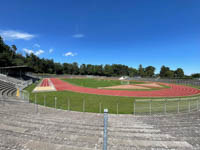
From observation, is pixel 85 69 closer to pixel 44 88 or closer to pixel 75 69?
pixel 75 69

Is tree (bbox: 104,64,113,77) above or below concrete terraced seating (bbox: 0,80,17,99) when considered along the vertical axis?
above

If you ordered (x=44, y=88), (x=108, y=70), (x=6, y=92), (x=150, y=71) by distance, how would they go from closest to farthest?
(x=6, y=92) → (x=44, y=88) → (x=108, y=70) → (x=150, y=71)

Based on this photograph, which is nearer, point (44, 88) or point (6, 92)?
point (6, 92)

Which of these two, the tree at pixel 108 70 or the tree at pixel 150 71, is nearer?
the tree at pixel 108 70

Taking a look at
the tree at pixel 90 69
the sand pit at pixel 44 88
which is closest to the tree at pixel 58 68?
the tree at pixel 90 69

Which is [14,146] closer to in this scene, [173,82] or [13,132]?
[13,132]

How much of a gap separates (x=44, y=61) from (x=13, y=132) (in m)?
112

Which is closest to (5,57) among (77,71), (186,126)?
(186,126)

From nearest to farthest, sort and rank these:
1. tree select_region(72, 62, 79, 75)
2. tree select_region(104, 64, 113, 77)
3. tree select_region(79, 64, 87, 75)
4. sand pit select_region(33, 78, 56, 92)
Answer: sand pit select_region(33, 78, 56, 92) → tree select_region(72, 62, 79, 75) → tree select_region(79, 64, 87, 75) → tree select_region(104, 64, 113, 77)

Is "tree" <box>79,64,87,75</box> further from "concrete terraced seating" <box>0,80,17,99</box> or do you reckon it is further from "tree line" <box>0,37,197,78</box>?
"concrete terraced seating" <box>0,80,17,99</box>

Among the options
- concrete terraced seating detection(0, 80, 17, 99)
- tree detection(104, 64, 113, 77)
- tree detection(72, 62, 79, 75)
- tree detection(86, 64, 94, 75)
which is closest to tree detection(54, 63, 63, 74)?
tree detection(72, 62, 79, 75)

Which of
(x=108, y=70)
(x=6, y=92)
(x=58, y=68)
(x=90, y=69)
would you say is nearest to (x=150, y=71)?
(x=108, y=70)

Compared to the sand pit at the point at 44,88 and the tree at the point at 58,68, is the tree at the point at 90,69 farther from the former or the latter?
the sand pit at the point at 44,88

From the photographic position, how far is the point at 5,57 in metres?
40.8
